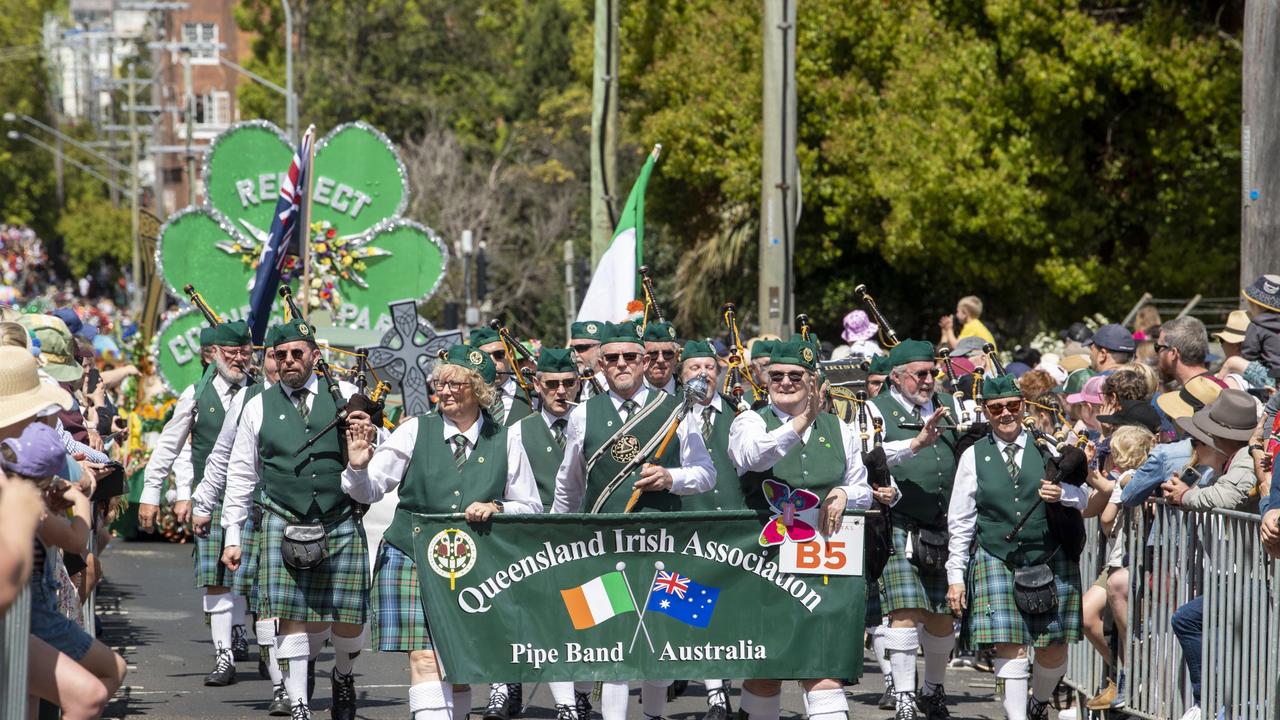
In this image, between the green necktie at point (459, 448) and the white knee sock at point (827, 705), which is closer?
the white knee sock at point (827, 705)

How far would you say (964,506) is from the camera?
8.95 metres

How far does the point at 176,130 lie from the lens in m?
90.7

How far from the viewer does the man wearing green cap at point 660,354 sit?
8539 millimetres

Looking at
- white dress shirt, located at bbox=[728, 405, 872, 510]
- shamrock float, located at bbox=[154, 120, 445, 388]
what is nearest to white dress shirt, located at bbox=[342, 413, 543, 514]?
white dress shirt, located at bbox=[728, 405, 872, 510]

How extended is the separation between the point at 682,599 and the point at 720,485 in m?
0.79

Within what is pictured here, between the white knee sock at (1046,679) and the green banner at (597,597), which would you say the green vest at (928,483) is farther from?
the green banner at (597,597)

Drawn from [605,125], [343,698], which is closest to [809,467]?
[343,698]

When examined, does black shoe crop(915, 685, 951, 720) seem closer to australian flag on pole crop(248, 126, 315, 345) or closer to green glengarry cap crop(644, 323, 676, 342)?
green glengarry cap crop(644, 323, 676, 342)

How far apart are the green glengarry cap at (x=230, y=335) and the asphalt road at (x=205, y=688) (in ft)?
6.41

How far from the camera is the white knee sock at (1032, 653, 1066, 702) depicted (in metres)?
8.98

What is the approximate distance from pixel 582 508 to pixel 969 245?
1573 centimetres

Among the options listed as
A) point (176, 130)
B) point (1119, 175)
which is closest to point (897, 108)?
point (1119, 175)

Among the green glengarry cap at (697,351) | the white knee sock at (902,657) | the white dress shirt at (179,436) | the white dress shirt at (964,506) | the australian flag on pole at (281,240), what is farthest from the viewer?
the australian flag on pole at (281,240)

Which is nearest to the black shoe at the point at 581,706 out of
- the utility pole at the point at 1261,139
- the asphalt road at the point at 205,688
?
the asphalt road at the point at 205,688
